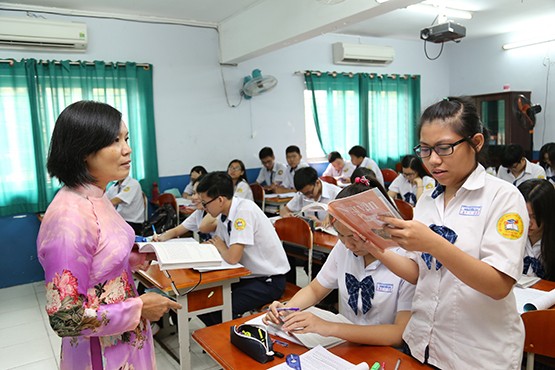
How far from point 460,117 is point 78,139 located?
39.3 inches

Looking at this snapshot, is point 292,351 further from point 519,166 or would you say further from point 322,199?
point 519,166

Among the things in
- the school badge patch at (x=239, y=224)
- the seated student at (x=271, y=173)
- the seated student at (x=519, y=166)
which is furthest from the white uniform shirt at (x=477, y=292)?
the seated student at (x=271, y=173)

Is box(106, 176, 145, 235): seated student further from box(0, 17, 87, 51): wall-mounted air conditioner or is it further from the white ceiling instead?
the white ceiling

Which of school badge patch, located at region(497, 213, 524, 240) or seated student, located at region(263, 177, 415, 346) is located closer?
school badge patch, located at region(497, 213, 524, 240)

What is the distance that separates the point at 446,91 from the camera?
784 centimetres

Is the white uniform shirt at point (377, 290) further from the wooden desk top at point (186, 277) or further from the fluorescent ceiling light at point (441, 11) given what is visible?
the fluorescent ceiling light at point (441, 11)

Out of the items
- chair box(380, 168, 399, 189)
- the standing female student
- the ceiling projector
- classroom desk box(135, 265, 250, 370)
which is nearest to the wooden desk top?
classroom desk box(135, 265, 250, 370)

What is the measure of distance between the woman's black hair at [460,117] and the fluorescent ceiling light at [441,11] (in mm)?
4474

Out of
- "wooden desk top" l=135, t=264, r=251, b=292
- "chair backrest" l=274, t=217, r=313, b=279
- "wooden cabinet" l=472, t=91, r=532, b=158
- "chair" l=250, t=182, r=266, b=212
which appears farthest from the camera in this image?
"wooden cabinet" l=472, t=91, r=532, b=158

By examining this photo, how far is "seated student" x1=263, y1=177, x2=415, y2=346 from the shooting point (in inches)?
53.7

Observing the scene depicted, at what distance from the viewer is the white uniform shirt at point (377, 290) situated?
1476 mm

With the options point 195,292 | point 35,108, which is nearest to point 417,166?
point 195,292

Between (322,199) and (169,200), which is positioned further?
(169,200)

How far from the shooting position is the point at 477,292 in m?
1.09
